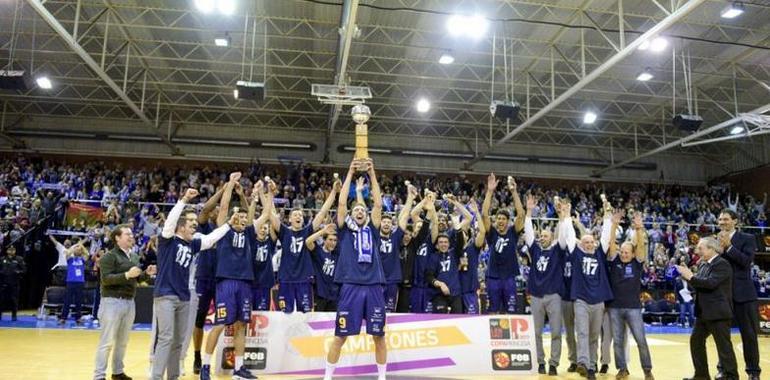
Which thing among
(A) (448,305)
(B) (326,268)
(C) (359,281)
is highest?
(B) (326,268)

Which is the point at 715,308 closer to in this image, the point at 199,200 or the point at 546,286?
the point at 546,286

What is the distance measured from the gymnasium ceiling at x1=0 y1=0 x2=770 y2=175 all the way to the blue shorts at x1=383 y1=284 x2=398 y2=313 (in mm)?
9090

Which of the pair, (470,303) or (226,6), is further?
(226,6)

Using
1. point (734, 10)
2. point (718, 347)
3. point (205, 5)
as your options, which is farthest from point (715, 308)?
point (205, 5)

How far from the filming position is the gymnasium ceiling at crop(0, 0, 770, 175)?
57.7 feet

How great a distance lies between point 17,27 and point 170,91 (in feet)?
22.3

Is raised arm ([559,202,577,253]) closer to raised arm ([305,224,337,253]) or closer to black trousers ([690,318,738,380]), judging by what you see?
black trousers ([690,318,738,380])

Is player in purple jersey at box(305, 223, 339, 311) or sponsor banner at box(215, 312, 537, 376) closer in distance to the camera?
sponsor banner at box(215, 312, 537, 376)

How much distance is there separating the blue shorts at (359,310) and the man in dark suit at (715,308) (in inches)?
158

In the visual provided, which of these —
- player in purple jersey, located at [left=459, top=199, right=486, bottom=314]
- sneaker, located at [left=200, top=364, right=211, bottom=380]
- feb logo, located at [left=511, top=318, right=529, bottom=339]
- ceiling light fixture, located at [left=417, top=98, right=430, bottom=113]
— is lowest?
sneaker, located at [left=200, top=364, right=211, bottom=380]

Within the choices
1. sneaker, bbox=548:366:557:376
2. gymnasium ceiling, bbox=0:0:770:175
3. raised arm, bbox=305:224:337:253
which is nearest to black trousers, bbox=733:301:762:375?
sneaker, bbox=548:366:557:376

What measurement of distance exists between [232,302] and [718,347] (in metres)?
6.42

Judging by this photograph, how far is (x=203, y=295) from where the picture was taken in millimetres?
7738

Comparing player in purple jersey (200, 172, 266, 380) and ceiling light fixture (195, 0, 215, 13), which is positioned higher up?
ceiling light fixture (195, 0, 215, 13)
